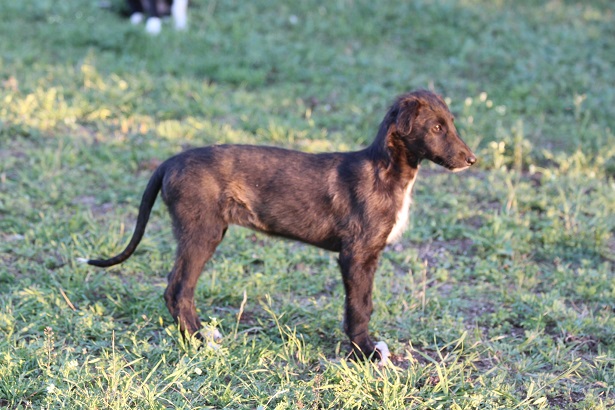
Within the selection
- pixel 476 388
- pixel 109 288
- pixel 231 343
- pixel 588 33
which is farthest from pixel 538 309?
pixel 588 33

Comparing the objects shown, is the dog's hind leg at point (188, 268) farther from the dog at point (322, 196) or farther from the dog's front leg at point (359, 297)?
the dog's front leg at point (359, 297)

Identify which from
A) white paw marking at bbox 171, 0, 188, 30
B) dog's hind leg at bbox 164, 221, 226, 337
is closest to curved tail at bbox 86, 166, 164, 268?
dog's hind leg at bbox 164, 221, 226, 337

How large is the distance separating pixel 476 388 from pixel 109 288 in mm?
2430

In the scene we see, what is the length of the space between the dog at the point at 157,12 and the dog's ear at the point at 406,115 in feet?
21.1

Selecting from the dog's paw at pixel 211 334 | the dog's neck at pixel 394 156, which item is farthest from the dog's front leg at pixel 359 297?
the dog's paw at pixel 211 334

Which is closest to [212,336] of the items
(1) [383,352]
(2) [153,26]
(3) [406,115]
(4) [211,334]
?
(4) [211,334]

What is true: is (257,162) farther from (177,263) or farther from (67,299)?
(67,299)

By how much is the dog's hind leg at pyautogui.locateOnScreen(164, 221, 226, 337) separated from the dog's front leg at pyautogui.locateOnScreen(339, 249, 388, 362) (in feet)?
2.49

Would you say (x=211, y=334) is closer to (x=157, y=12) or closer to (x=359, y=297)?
(x=359, y=297)

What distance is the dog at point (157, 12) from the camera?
10125 mm

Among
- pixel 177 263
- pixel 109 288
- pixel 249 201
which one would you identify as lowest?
pixel 109 288

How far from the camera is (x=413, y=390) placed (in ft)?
13.0

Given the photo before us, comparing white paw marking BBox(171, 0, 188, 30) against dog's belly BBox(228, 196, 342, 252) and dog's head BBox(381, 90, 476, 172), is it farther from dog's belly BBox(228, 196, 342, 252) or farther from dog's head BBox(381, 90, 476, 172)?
dog's head BBox(381, 90, 476, 172)

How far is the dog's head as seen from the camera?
14.3 ft
